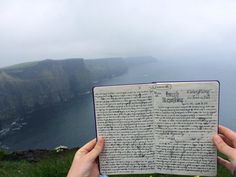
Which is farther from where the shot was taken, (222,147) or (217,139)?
(217,139)

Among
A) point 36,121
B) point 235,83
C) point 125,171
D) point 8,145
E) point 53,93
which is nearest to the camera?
point 125,171

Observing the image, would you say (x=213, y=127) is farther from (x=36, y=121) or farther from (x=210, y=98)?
(x=36, y=121)

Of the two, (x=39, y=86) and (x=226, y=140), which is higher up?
(x=226, y=140)

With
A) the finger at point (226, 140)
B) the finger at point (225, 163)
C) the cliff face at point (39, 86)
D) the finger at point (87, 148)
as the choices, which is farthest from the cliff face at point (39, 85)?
the finger at point (226, 140)

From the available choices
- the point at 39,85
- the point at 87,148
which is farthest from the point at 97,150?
the point at 39,85

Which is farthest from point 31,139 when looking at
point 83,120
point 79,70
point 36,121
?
point 79,70

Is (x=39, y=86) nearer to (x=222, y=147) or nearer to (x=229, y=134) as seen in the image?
(x=229, y=134)
